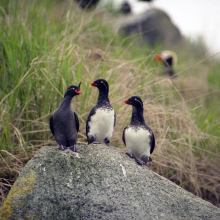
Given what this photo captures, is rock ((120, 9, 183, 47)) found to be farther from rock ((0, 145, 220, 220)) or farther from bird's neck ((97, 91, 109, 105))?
rock ((0, 145, 220, 220))

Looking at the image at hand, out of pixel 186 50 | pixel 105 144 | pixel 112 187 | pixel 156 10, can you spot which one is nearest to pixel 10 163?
pixel 105 144

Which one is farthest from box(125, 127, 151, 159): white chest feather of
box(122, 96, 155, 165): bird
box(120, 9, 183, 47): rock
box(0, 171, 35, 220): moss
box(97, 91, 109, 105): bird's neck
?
box(120, 9, 183, 47): rock

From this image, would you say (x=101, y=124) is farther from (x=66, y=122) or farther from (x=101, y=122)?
(x=66, y=122)

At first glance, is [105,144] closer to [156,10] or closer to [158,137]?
[158,137]

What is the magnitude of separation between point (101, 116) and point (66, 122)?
0.30 metres

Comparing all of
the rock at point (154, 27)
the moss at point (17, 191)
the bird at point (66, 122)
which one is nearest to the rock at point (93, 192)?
the moss at point (17, 191)

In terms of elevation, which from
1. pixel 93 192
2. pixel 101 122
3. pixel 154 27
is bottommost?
pixel 93 192

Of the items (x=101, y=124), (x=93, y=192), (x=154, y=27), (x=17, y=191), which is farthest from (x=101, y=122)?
(x=154, y=27)

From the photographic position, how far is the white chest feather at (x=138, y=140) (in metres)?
2.23

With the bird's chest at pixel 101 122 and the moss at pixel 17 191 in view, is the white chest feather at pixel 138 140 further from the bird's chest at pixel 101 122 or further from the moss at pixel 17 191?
the moss at pixel 17 191

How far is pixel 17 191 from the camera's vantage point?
191 cm

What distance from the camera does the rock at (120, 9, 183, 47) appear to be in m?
8.88

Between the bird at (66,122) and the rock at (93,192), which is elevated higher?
the bird at (66,122)

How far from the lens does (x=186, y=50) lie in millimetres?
8875
